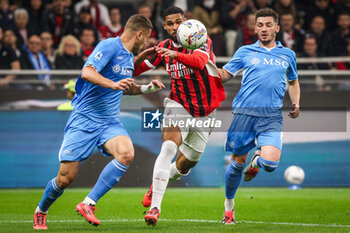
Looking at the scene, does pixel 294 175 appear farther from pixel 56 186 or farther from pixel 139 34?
pixel 56 186

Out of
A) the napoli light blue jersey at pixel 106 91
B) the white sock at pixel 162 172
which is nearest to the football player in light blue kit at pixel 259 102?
the white sock at pixel 162 172

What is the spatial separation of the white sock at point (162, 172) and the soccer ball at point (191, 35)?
1229mm

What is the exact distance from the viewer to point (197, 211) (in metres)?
9.65

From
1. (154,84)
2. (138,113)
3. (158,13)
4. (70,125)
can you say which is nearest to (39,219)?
(70,125)

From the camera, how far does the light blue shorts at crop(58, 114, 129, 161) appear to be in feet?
23.9

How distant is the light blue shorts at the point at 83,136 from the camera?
287 inches

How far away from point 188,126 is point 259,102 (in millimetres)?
977

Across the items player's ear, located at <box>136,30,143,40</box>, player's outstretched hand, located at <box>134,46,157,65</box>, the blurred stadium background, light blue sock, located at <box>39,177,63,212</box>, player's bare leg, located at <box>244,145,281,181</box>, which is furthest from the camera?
the blurred stadium background

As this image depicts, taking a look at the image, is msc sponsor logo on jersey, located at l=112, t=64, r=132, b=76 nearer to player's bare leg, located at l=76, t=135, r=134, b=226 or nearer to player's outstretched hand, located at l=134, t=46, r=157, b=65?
player's outstretched hand, located at l=134, t=46, r=157, b=65

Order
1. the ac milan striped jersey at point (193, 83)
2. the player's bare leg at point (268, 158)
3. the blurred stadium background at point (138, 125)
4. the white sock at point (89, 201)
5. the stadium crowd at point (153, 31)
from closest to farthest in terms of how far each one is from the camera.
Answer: the white sock at point (89, 201) < the player's bare leg at point (268, 158) < the ac milan striped jersey at point (193, 83) < the blurred stadium background at point (138, 125) < the stadium crowd at point (153, 31)

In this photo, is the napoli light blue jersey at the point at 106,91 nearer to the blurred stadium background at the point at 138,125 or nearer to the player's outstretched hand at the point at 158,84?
the player's outstretched hand at the point at 158,84

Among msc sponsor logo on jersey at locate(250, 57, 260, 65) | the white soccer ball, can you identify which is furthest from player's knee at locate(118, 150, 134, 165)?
the white soccer ball

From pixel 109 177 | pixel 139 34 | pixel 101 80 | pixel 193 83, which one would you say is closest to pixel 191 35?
pixel 139 34

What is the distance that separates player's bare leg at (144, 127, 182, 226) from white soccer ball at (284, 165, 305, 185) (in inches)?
216
